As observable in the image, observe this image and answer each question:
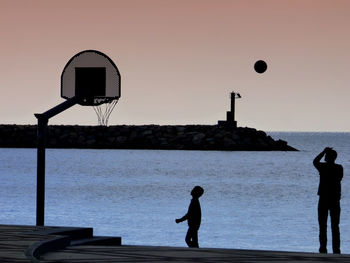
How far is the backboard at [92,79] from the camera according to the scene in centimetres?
1922

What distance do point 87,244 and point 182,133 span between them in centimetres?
14961

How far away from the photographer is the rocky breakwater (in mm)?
160000

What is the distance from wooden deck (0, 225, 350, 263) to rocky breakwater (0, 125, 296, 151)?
5476 inches

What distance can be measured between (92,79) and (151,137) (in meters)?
149

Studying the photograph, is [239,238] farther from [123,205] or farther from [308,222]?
[123,205]

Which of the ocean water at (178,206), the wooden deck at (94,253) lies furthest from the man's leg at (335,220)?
the ocean water at (178,206)

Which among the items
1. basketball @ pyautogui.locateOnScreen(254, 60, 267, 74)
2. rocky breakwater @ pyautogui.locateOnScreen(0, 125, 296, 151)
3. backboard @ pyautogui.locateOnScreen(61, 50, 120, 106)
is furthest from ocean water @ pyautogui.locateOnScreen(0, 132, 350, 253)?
rocky breakwater @ pyautogui.locateOnScreen(0, 125, 296, 151)

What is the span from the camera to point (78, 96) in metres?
19.0

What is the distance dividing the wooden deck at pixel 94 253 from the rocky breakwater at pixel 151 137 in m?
139

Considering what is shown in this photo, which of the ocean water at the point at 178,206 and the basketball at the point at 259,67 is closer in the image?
the ocean water at the point at 178,206

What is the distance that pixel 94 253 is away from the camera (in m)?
14.2

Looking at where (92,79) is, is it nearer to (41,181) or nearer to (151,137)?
(41,181)

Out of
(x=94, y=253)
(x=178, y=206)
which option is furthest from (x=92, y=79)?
(x=178, y=206)

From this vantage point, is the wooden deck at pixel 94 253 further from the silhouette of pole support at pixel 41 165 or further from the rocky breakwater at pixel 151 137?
the rocky breakwater at pixel 151 137
